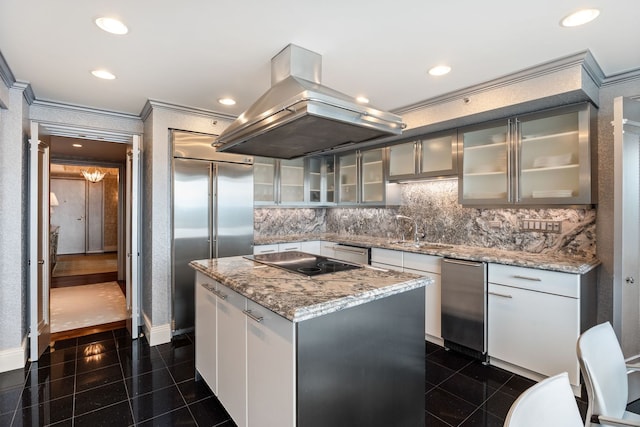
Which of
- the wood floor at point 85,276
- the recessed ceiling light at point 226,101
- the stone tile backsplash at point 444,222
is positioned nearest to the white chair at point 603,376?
the stone tile backsplash at point 444,222

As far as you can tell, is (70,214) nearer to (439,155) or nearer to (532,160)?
(439,155)

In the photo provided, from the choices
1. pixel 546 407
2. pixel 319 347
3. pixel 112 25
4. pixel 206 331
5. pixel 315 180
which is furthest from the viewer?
pixel 315 180

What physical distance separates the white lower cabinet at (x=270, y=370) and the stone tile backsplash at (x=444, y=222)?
2651 mm

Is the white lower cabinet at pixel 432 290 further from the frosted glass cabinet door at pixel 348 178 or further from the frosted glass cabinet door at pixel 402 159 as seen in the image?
the frosted glass cabinet door at pixel 348 178

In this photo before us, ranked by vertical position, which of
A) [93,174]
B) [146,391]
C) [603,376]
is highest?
[93,174]

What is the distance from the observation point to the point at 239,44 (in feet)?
6.74

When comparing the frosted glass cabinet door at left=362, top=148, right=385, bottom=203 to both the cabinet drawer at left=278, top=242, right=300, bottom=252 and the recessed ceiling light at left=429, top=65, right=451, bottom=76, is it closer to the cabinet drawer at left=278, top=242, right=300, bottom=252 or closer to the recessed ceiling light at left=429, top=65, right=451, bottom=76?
the cabinet drawer at left=278, top=242, right=300, bottom=252

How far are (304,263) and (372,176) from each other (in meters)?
2.28

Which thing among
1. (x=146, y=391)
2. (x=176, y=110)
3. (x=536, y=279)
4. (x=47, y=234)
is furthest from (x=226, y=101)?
(x=536, y=279)

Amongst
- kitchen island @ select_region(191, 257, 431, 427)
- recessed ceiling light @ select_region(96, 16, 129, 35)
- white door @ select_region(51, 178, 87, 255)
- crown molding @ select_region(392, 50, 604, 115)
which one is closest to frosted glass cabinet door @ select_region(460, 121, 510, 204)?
crown molding @ select_region(392, 50, 604, 115)

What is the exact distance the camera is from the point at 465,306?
2.79 metres

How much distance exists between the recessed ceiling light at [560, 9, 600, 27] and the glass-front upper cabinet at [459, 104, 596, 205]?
2.89 feet

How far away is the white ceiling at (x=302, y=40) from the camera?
1695 millimetres

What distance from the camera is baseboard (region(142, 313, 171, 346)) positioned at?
3213mm
